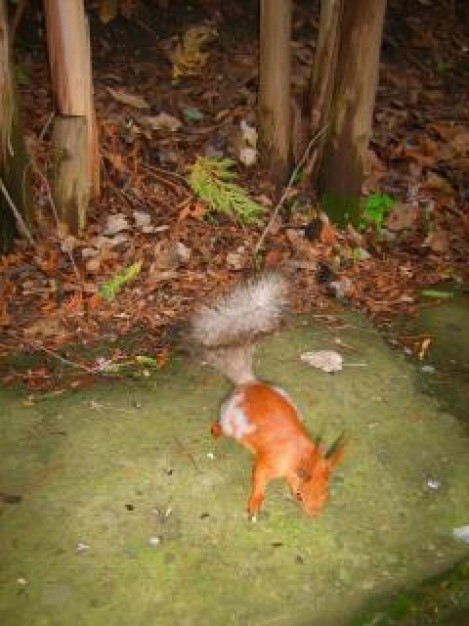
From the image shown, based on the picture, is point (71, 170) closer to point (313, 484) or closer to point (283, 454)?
point (283, 454)

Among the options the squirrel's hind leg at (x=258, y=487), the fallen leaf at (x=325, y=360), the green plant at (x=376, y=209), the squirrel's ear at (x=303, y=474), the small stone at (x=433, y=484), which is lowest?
the small stone at (x=433, y=484)

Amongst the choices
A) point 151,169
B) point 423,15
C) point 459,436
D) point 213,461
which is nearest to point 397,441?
point 459,436

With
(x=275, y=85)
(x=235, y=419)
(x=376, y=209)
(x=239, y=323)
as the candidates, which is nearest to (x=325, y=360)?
(x=239, y=323)

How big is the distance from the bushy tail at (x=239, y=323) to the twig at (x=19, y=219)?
92 cm

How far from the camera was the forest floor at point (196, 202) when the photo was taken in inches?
136

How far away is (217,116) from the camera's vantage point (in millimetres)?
4203

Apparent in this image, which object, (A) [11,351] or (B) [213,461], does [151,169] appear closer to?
(A) [11,351]

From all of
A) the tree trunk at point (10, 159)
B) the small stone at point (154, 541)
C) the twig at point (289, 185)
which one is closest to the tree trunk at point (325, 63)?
the twig at point (289, 185)

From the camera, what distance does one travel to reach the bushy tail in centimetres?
317

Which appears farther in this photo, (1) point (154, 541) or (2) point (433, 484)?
(2) point (433, 484)

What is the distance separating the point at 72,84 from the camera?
11.2 feet

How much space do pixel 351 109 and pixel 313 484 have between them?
1.99 m

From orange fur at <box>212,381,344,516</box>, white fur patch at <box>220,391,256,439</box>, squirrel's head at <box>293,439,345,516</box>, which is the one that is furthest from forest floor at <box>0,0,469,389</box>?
squirrel's head at <box>293,439,345,516</box>

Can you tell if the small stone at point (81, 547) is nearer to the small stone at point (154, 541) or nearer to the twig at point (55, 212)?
the small stone at point (154, 541)
